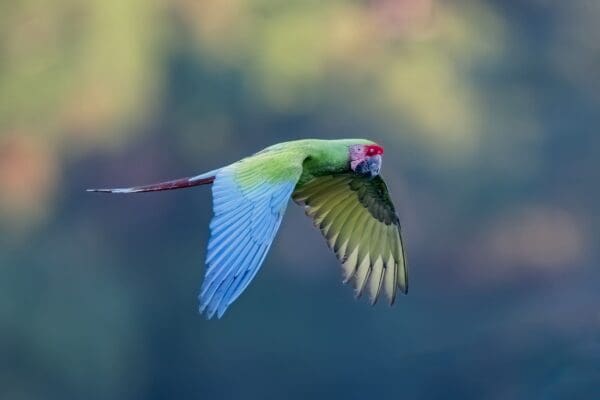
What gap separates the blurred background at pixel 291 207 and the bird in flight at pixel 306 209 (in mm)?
455

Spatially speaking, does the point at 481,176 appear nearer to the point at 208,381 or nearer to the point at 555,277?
the point at 555,277

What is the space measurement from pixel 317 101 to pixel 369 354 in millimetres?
574

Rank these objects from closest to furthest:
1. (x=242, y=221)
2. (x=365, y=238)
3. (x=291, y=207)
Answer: (x=242, y=221)
(x=365, y=238)
(x=291, y=207)

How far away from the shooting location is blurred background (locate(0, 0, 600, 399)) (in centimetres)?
264

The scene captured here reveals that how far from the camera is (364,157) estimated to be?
203cm

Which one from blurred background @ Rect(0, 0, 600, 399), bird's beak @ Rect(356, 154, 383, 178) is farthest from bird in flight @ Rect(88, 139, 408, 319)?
blurred background @ Rect(0, 0, 600, 399)

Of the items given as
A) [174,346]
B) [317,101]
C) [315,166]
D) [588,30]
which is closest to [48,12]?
[317,101]

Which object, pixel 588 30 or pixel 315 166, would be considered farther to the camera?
pixel 588 30

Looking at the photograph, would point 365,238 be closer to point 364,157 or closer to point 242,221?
point 364,157

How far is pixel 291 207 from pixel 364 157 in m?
0.66

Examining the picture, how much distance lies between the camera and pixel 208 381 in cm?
266

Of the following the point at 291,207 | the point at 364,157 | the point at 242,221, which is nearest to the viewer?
the point at 242,221

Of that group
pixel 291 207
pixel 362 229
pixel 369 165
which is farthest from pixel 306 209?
pixel 291 207

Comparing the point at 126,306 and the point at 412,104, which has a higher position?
the point at 412,104
